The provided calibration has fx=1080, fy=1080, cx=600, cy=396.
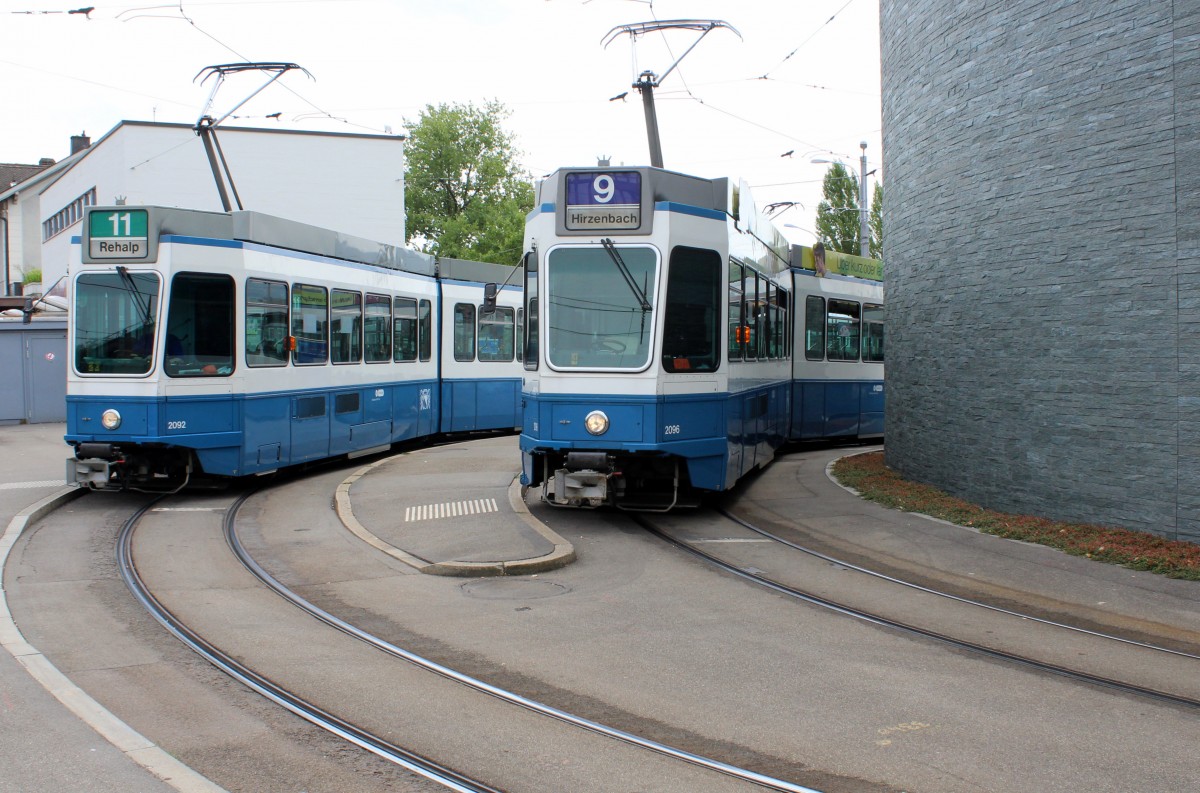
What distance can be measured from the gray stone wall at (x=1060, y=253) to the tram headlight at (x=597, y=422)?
458 centimetres

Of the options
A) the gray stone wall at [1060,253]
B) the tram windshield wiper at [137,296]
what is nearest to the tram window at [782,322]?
the gray stone wall at [1060,253]

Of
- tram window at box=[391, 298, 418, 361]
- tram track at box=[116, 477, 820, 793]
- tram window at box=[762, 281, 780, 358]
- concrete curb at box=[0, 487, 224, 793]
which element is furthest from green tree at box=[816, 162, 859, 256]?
concrete curb at box=[0, 487, 224, 793]

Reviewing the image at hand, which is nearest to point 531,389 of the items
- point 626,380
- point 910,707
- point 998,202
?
point 626,380

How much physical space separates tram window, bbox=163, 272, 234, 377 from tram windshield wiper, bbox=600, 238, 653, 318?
4.92 m

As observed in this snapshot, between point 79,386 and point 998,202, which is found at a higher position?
point 998,202

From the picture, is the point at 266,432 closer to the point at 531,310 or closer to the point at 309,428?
the point at 309,428

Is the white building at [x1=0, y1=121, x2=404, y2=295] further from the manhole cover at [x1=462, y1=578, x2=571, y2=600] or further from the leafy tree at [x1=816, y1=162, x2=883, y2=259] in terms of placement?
the manhole cover at [x1=462, y1=578, x2=571, y2=600]

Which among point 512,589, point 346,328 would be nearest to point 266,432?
point 346,328

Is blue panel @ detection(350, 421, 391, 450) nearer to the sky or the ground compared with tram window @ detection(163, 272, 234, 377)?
nearer to the ground

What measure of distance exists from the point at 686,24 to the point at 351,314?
681 cm

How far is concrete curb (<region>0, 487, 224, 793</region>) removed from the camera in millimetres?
4777

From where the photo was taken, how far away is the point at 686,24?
16.7 m

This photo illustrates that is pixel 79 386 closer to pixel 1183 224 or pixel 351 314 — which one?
pixel 351 314

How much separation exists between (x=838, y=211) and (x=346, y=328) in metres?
50.4
